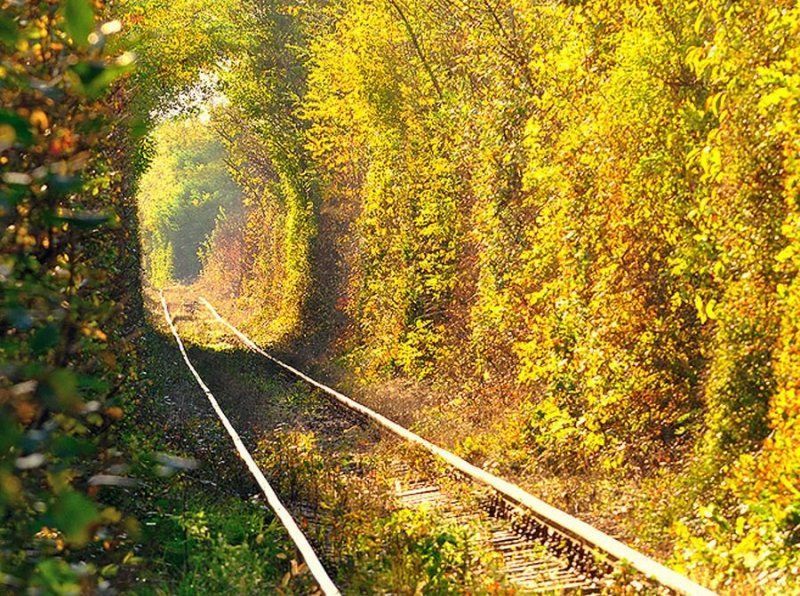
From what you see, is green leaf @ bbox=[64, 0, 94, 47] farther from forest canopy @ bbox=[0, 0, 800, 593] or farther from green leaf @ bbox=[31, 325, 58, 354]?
green leaf @ bbox=[31, 325, 58, 354]

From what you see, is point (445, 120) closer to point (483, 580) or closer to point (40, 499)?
point (483, 580)

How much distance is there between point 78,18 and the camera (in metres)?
1.73

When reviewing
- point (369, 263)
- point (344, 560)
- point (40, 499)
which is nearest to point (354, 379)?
point (369, 263)

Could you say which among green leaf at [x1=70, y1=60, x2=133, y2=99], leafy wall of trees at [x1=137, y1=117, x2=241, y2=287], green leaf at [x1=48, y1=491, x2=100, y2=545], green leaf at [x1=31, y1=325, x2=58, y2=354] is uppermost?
leafy wall of trees at [x1=137, y1=117, x2=241, y2=287]

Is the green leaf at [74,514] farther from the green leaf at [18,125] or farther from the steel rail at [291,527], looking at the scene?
the steel rail at [291,527]

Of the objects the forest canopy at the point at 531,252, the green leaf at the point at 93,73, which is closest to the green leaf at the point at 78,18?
the forest canopy at the point at 531,252

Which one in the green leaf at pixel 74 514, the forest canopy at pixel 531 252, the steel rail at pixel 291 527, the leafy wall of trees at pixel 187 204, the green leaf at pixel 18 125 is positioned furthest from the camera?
the leafy wall of trees at pixel 187 204

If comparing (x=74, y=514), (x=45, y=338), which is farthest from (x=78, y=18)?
(x=74, y=514)

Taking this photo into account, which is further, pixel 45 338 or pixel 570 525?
pixel 570 525

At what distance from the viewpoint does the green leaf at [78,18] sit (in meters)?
1.71

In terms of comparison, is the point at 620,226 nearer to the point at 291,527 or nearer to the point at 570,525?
the point at 570,525

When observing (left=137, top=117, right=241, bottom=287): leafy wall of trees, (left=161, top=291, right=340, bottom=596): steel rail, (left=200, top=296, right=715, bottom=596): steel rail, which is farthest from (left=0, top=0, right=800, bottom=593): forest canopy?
(left=137, top=117, right=241, bottom=287): leafy wall of trees

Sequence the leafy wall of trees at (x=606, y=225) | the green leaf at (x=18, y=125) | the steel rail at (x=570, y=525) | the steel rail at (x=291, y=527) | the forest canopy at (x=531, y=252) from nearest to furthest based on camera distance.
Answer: the green leaf at (x=18, y=125) → the forest canopy at (x=531, y=252) → the steel rail at (x=570, y=525) → the steel rail at (x=291, y=527) → the leafy wall of trees at (x=606, y=225)

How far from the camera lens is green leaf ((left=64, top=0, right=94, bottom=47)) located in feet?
5.61
